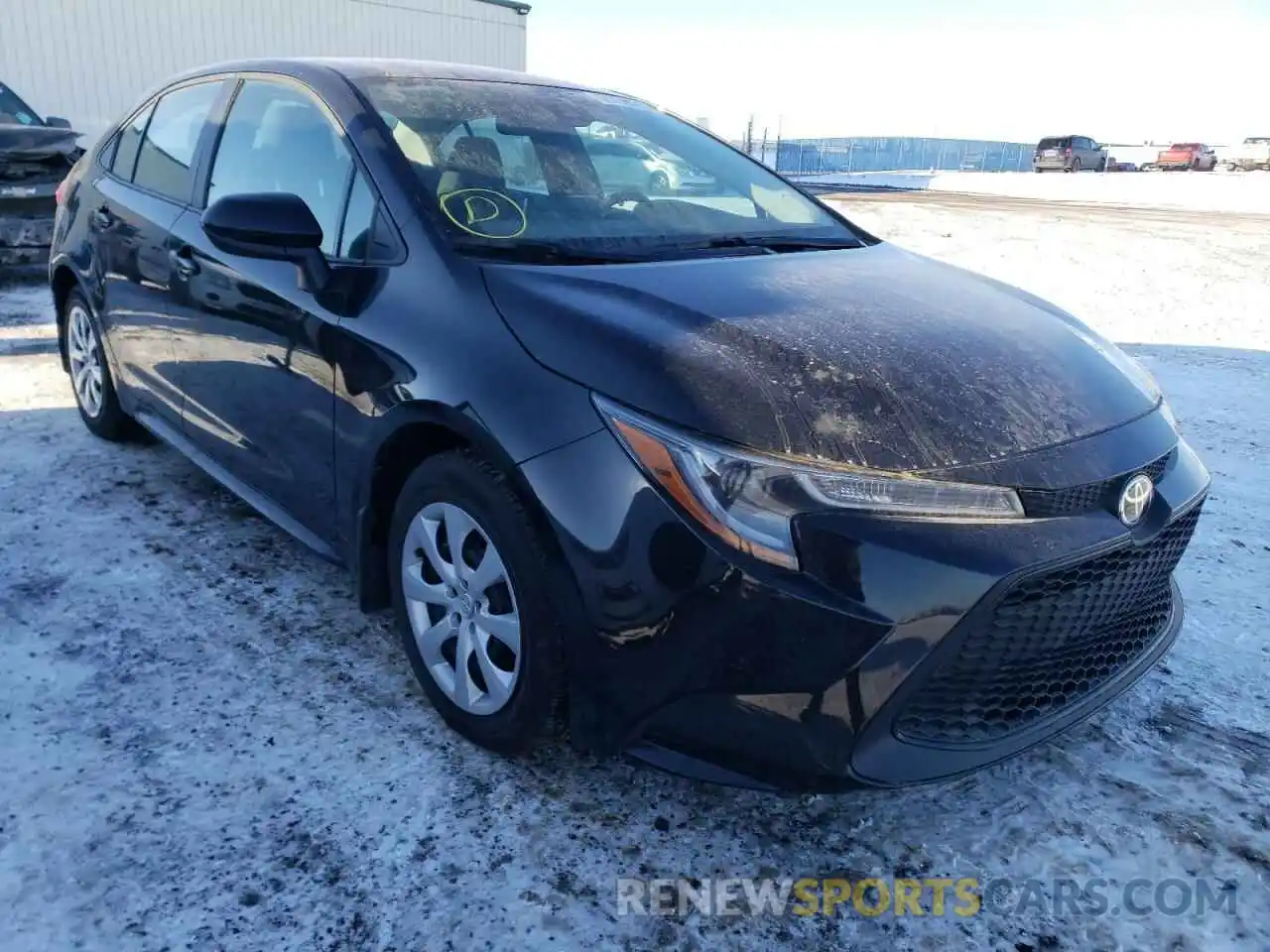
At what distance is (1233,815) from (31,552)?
350 cm

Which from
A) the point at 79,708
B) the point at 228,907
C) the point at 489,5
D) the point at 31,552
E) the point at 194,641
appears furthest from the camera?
the point at 489,5

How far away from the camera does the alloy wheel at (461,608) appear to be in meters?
2.06

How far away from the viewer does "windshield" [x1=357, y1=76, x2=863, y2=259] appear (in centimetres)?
243

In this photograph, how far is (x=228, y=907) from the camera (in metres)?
1.80

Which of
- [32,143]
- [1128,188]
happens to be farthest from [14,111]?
[1128,188]

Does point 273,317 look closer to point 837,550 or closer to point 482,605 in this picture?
point 482,605

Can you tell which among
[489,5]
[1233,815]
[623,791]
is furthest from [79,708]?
[489,5]

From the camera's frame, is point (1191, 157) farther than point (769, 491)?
Yes

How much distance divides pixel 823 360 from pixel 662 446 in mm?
433

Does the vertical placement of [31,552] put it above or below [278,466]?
below

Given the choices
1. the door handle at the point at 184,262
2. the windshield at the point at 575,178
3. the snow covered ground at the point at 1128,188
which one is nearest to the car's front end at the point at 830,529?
the windshield at the point at 575,178

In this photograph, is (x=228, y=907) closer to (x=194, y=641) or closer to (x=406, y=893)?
(x=406, y=893)

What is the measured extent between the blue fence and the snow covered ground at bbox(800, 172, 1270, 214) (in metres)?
11.6

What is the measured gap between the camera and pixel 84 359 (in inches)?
166
